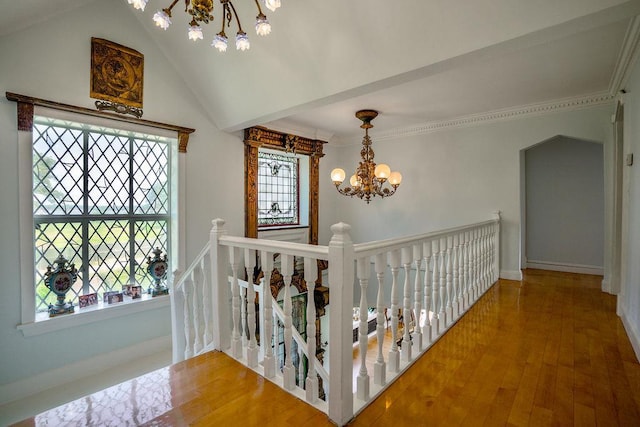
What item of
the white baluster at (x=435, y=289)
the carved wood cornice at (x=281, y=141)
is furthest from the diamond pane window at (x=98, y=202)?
the white baluster at (x=435, y=289)

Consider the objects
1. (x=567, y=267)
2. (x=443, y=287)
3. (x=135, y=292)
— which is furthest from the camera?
(x=567, y=267)

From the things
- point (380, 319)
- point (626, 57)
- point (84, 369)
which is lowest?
point (84, 369)

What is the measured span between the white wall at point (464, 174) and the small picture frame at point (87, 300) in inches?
141

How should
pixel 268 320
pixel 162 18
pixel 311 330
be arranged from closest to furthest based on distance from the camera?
1. pixel 311 330
2. pixel 162 18
3. pixel 268 320

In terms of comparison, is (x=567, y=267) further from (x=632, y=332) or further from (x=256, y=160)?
(x=256, y=160)

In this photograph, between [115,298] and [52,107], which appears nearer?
[52,107]

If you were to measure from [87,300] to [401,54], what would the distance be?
3.72 meters

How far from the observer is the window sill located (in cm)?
269

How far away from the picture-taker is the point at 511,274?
→ 424 cm

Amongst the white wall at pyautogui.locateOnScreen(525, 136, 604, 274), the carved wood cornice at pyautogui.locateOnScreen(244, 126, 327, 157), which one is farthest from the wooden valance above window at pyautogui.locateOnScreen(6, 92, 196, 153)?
the white wall at pyautogui.locateOnScreen(525, 136, 604, 274)

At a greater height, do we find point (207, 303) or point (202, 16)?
point (202, 16)

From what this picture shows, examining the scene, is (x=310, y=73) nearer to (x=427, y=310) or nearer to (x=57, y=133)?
(x=427, y=310)

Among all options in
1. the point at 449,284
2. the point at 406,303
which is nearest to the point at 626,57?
the point at 449,284

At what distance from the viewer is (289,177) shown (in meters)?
5.38
